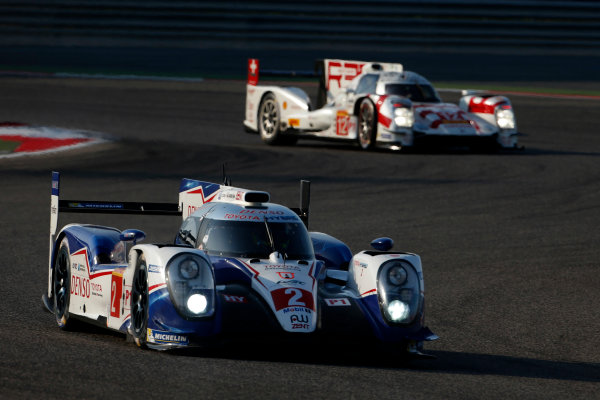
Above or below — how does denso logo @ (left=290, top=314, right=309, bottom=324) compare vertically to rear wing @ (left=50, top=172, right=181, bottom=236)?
below

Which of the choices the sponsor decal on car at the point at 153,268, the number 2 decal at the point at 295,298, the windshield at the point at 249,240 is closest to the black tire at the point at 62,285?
the windshield at the point at 249,240

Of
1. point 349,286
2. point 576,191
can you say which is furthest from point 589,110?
point 349,286

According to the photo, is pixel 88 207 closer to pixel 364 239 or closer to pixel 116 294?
pixel 116 294

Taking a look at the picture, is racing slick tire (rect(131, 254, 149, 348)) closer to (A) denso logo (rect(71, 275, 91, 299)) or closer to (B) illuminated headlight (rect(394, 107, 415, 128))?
(A) denso logo (rect(71, 275, 91, 299))

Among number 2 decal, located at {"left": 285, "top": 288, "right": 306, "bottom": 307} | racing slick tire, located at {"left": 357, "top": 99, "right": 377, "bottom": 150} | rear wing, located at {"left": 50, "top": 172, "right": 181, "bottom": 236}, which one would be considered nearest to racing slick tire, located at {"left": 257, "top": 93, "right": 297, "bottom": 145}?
racing slick tire, located at {"left": 357, "top": 99, "right": 377, "bottom": 150}

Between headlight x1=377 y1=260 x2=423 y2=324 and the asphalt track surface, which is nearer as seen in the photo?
the asphalt track surface

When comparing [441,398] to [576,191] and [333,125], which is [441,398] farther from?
[333,125]

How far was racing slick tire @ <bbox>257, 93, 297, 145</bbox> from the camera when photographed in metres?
24.7

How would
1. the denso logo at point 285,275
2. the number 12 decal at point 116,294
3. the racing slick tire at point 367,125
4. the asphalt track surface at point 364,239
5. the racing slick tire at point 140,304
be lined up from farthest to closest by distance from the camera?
the racing slick tire at point 367,125, the number 12 decal at point 116,294, the denso logo at point 285,275, the racing slick tire at point 140,304, the asphalt track surface at point 364,239

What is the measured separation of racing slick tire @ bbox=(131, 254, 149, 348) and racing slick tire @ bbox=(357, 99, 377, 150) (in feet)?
48.8

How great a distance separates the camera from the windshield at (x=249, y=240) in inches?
335

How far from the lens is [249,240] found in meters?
8.55

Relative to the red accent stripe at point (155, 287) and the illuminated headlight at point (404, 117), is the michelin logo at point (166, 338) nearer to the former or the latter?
the red accent stripe at point (155, 287)

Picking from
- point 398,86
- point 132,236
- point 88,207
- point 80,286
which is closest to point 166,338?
point 132,236
